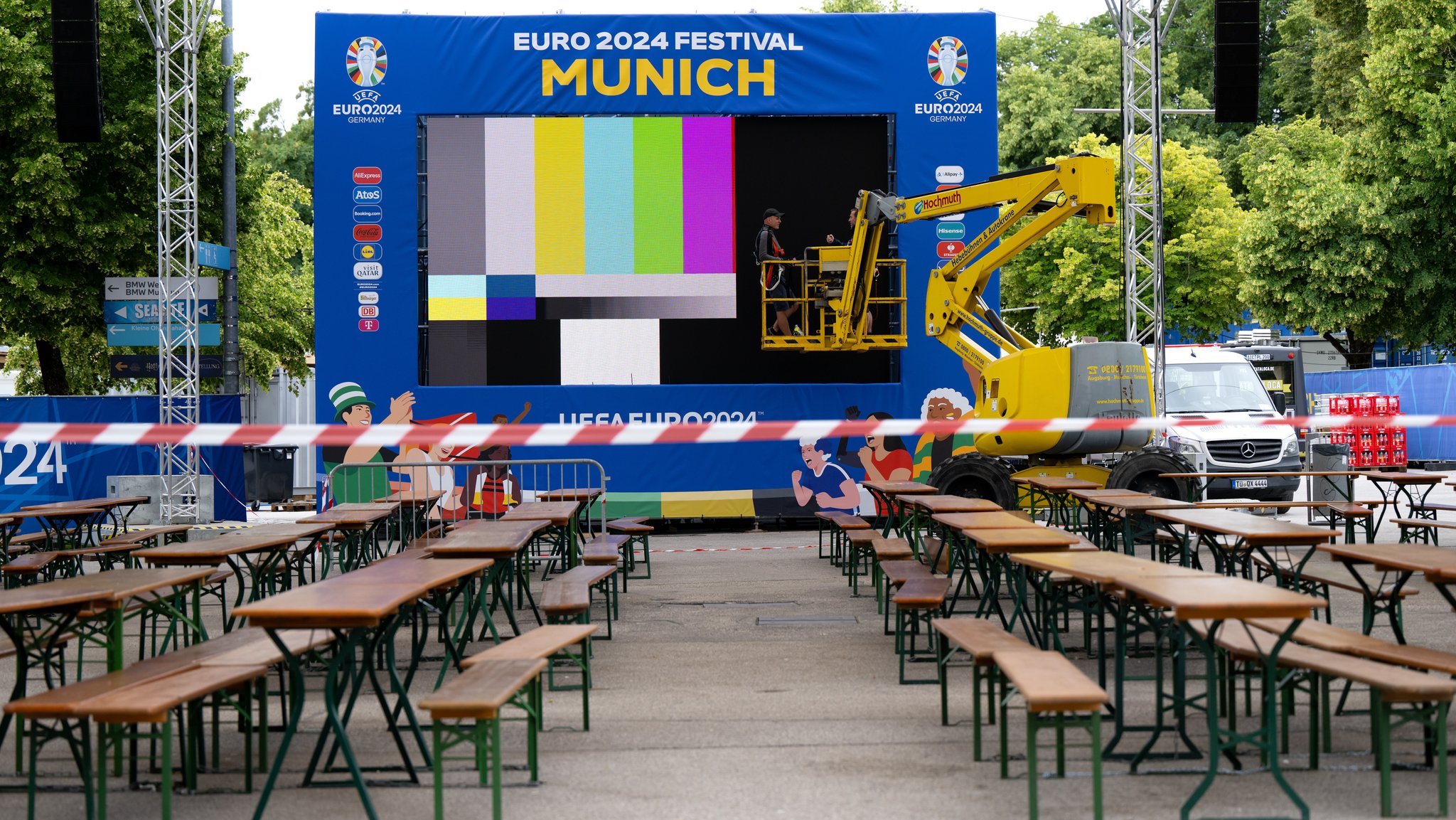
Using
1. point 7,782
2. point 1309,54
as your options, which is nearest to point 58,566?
point 7,782

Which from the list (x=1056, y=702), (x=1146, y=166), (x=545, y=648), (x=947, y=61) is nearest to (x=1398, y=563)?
(x=1056, y=702)

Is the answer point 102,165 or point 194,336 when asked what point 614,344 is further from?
point 102,165

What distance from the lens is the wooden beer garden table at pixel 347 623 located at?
4863mm

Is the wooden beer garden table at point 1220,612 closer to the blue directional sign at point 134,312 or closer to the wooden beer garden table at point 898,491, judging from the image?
the wooden beer garden table at point 898,491

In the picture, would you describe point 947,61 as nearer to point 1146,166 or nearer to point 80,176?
point 1146,166

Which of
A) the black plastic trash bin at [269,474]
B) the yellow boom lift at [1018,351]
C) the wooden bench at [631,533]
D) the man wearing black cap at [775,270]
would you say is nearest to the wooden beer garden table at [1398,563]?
the wooden bench at [631,533]

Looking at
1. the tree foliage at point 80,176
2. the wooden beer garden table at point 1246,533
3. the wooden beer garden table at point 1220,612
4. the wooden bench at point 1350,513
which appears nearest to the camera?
the wooden beer garden table at point 1220,612

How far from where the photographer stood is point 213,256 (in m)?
18.1

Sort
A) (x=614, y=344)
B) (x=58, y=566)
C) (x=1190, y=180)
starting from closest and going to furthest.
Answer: (x=58, y=566)
(x=614, y=344)
(x=1190, y=180)

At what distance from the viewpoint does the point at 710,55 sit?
18.0m

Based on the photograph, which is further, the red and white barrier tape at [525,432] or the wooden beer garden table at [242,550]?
the red and white barrier tape at [525,432]

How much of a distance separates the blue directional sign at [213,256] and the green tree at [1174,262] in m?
25.6

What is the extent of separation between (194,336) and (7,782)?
12.7 meters

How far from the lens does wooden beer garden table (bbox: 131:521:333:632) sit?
6.95 m
